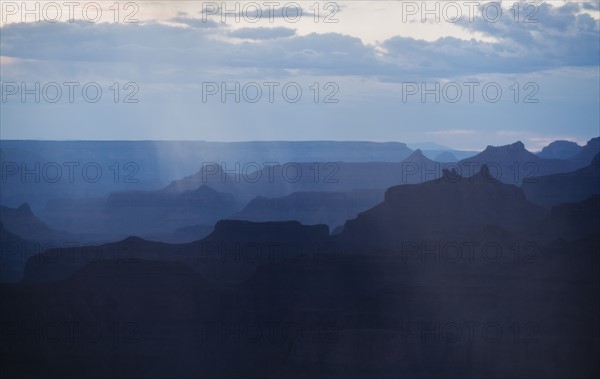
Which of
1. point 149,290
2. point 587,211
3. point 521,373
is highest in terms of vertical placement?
point 587,211

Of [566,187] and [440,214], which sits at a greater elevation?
[566,187]

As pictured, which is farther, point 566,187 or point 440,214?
point 566,187

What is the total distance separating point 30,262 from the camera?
35.2 m

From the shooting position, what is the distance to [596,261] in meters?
30.3

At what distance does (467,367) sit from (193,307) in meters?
8.76

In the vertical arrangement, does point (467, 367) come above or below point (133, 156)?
below

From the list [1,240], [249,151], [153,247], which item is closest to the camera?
[153,247]

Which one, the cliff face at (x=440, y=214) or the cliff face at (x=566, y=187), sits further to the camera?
the cliff face at (x=566, y=187)

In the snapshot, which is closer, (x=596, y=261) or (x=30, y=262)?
(x=596, y=261)

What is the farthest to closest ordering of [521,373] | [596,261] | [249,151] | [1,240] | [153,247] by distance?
1. [249,151]
2. [1,240]
3. [153,247]
4. [596,261]
5. [521,373]

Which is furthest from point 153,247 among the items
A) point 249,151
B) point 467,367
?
point 249,151

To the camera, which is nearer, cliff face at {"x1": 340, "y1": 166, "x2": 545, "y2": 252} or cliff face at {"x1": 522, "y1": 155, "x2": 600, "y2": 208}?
cliff face at {"x1": 340, "y1": 166, "x2": 545, "y2": 252}

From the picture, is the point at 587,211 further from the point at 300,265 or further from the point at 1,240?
the point at 1,240

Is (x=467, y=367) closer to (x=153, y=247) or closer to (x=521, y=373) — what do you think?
(x=521, y=373)
